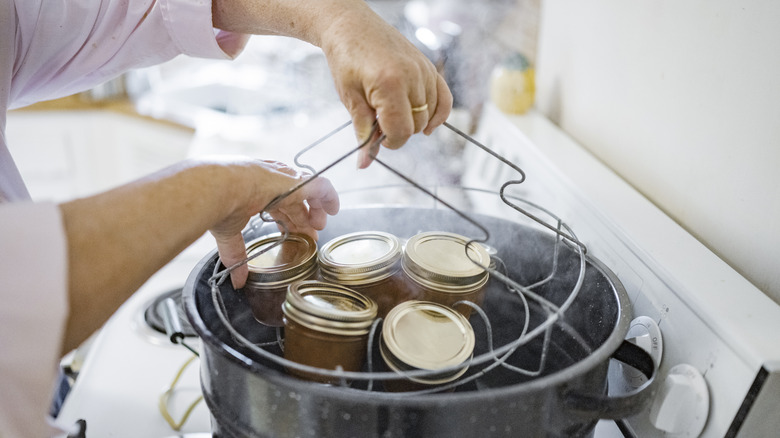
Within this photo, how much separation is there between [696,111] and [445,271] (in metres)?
0.43

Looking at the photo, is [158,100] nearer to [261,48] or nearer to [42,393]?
[261,48]

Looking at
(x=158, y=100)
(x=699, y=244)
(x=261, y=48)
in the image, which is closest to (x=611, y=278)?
(x=699, y=244)

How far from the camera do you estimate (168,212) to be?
53cm

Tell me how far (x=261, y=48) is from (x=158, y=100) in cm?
68

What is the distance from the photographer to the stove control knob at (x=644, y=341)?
650 millimetres

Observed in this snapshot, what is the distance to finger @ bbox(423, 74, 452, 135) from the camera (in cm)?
67

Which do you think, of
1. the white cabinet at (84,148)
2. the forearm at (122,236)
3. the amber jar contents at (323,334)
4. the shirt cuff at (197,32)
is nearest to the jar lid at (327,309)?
the amber jar contents at (323,334)

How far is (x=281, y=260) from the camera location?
734 millimetres

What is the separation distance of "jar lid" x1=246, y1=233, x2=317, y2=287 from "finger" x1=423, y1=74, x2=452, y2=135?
23 centimetres

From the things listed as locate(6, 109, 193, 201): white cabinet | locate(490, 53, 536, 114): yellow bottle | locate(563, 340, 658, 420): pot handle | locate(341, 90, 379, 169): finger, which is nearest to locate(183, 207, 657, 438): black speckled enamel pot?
locate(563, 340, 658, 420): pot handle

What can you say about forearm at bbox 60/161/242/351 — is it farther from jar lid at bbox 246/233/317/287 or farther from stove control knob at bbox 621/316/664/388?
stove control knob at bbox 621/316/664/388

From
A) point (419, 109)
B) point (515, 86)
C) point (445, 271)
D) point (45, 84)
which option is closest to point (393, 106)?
point (419, 109)

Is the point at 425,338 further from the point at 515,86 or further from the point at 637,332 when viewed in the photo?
the point at 515,86

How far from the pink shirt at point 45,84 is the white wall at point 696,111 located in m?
0.66
